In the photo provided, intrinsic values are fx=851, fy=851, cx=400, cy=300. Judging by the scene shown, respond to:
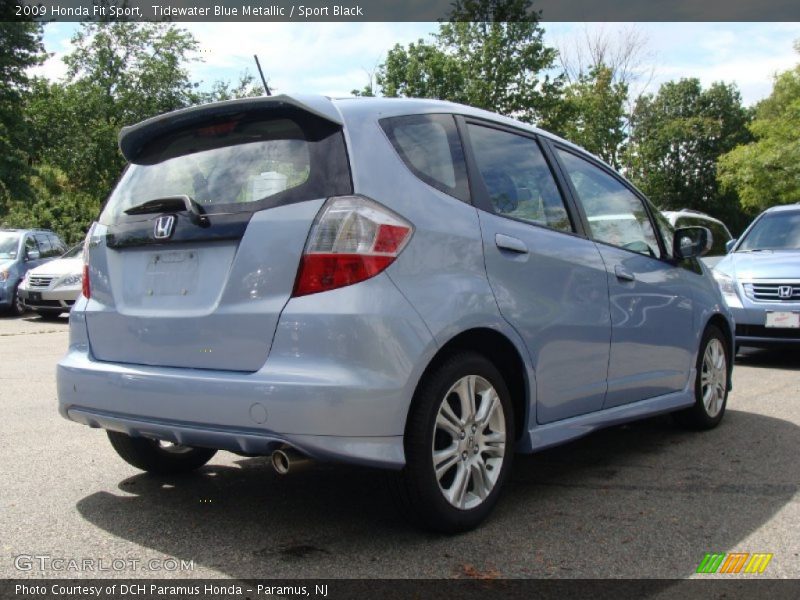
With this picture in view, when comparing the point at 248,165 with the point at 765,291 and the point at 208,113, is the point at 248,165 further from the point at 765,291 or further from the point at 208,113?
the point at 765,291

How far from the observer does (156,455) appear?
4359 millimetres

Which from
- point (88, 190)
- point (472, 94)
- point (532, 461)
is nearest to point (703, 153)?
point (472, 94)

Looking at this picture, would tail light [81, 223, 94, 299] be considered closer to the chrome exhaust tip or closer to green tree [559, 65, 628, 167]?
the chrome exhaust tip

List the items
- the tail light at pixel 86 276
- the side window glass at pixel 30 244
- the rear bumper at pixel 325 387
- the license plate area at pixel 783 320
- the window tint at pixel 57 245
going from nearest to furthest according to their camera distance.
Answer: the rear bumper at pixel 325 387, the tail light at pixel 86 276, the license plate area at pixel 783 320, the side window glass at pixel 30 244, the window tint at pixel 57 245

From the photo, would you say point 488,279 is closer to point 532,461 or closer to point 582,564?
point 582,564

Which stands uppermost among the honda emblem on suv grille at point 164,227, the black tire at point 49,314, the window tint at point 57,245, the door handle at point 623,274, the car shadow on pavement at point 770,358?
the honda emblem on suv grille at point 164,227

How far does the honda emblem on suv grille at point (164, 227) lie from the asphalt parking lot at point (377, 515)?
1243 millimetres

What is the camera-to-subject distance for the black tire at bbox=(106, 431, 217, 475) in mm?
4277

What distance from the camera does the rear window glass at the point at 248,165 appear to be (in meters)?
3.30

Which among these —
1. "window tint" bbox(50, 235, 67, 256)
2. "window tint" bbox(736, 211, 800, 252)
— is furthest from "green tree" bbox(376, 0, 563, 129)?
"window tint" bbox(736, 211, 800, 252)

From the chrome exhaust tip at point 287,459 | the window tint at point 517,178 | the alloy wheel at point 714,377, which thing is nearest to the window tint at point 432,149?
the window tint at point 517,178

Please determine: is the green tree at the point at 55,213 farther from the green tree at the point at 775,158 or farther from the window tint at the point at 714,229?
the green tree at the point at 775,158

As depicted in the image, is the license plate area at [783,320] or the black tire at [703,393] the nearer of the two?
the black tire at [703,393]

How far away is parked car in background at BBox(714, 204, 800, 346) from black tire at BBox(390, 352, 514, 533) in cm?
569
